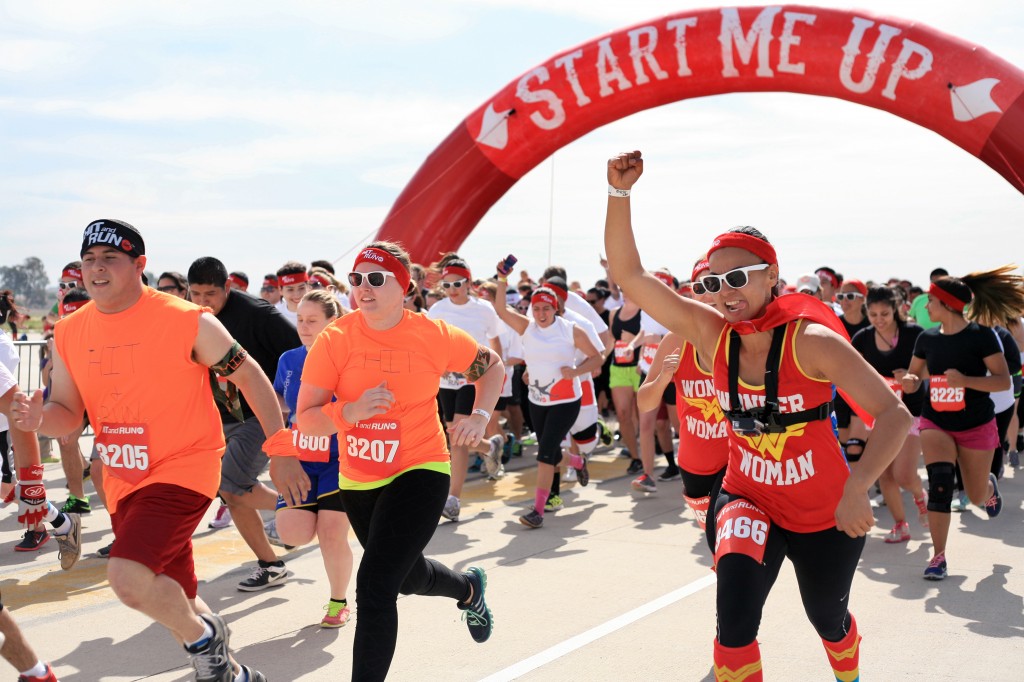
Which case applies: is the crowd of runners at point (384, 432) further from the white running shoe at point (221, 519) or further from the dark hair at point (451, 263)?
the dark hair at point (451, 263)

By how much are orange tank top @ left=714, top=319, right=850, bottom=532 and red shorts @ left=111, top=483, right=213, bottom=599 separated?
2.16 meters

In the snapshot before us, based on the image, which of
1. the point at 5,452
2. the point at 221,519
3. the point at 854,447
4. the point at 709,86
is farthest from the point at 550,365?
the point at 709,86

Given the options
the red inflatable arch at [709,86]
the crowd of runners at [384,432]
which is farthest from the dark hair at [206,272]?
the red inflatable arch at [709,86]

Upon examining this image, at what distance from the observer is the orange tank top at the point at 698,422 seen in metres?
4.90

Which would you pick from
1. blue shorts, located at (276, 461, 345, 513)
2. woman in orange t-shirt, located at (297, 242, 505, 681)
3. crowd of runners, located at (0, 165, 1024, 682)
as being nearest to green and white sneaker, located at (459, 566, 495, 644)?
crowd of runners, located at (0, 165, 1024, 682)

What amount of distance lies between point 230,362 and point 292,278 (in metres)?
3.59

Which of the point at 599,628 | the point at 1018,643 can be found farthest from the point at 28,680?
the point at 1018,643

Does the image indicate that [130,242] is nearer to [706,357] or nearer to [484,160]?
[706,357]

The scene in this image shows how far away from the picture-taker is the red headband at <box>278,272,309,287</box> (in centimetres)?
764

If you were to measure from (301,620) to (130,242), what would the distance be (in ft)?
8.06

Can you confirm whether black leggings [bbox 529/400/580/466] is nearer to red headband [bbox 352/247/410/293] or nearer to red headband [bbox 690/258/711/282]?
red headband [bbox 690/258/711/282]

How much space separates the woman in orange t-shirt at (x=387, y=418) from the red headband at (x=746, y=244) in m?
1.46

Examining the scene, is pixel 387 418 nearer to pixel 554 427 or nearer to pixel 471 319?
pixel 554 427

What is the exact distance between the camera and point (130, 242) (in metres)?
4.16
